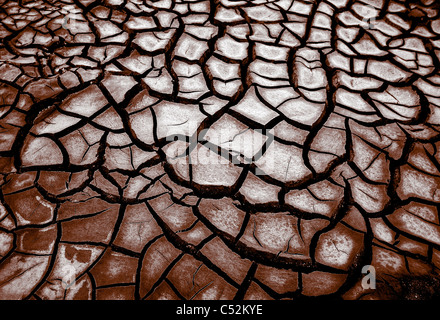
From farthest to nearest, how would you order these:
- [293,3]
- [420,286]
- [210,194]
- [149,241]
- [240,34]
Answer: [293,3], [240,34], [210,194], [149,241], [420,286]

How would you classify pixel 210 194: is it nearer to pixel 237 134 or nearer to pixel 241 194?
pixel 241 194

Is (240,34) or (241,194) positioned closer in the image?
(241,194)

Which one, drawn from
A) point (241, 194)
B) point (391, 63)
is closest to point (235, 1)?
point (391, 63)

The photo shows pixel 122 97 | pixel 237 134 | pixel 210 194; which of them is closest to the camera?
pixel 210 194

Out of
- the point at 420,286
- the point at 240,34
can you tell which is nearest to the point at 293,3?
the point at 240,34

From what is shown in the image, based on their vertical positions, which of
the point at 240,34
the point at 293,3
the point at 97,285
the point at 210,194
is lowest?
the point at 97,285

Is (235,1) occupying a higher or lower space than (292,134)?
higher
